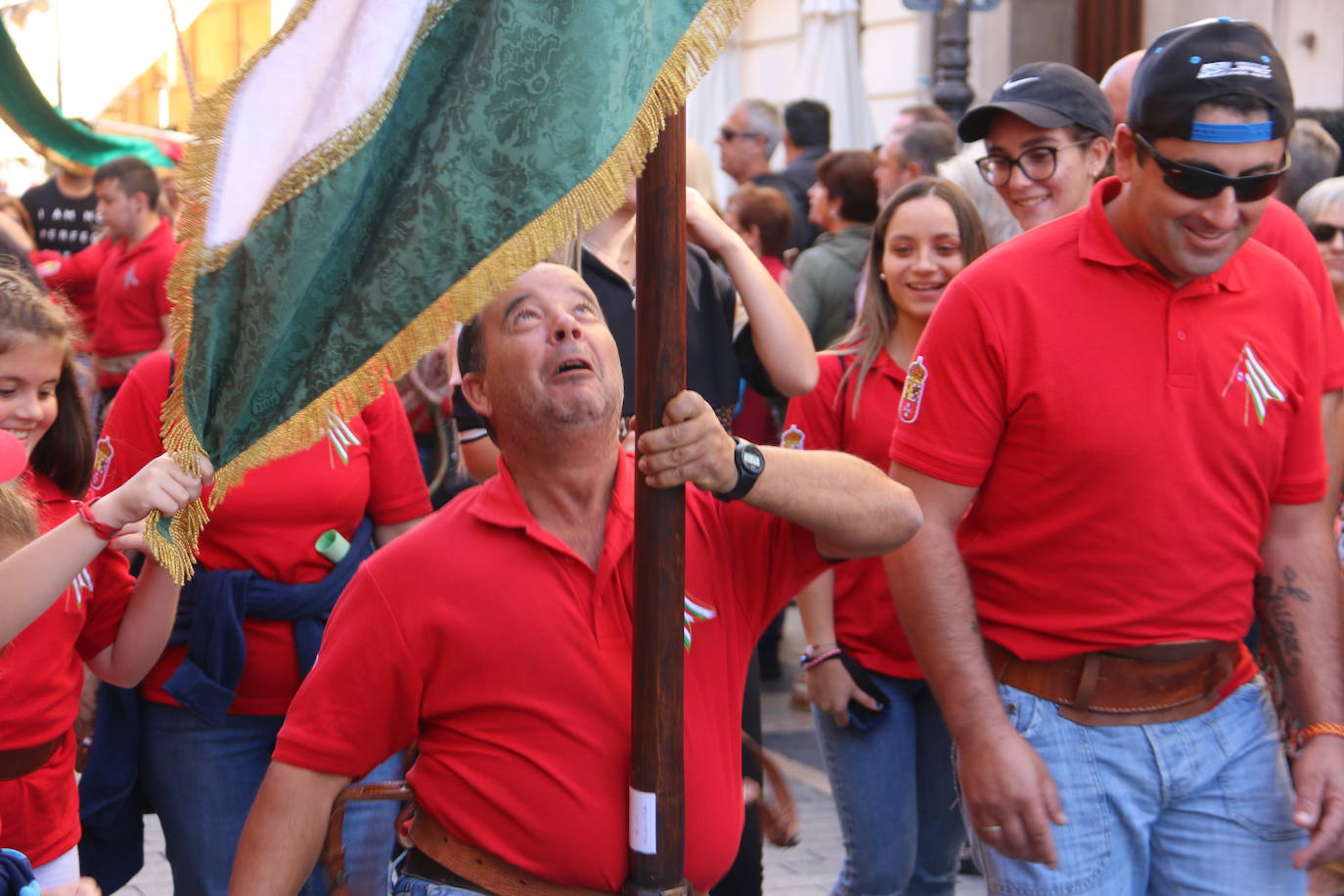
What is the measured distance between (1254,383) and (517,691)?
1.49 m

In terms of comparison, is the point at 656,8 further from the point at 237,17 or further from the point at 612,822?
the point at 612,822

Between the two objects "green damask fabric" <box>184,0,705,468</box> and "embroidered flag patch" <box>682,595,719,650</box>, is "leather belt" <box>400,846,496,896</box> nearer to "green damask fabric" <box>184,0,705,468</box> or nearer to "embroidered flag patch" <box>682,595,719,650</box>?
"embroidered flag patch" <box>682,595,719,650</box>

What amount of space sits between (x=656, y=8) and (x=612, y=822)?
128cm

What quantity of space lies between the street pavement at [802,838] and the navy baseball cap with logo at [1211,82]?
304 centimetres

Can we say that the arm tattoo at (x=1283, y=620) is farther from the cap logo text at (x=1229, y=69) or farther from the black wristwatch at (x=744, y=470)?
the black wristwatch at (x=744, y=470)

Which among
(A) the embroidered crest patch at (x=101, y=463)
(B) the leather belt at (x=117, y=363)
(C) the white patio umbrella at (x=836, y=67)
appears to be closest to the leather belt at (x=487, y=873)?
(A) the embroidered crest patch at (x=101, y=463)

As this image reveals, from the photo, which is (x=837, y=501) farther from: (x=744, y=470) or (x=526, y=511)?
(x=526, y=511)

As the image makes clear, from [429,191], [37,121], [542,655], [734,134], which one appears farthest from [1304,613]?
[734,134]

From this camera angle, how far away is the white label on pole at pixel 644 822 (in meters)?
2.57

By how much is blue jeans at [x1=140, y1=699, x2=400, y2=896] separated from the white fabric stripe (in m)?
1.75

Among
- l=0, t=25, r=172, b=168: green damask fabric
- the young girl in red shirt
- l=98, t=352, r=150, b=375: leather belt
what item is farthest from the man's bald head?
l=98, t=352, r=150, b=375: leather belt

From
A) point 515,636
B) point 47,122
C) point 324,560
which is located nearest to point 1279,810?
point 515,636

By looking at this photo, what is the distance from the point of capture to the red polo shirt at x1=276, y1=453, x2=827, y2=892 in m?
2.67

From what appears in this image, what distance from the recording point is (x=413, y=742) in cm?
298
